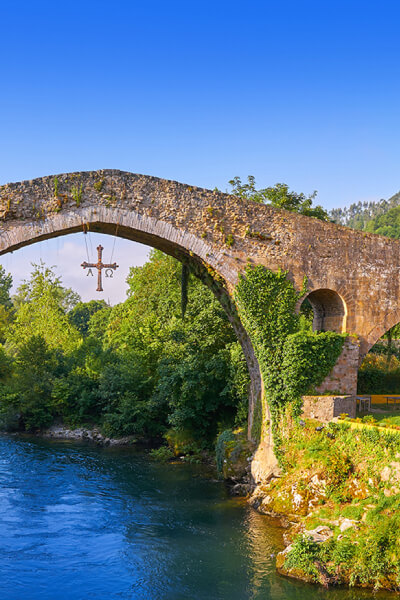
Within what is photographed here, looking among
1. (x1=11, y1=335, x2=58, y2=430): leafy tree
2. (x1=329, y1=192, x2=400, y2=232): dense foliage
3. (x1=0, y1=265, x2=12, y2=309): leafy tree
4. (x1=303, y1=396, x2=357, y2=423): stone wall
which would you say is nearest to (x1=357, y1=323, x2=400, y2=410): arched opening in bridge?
(x1=303, y1=396, x2=357, y2=423): stone wall

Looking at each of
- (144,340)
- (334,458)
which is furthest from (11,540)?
(144,340)

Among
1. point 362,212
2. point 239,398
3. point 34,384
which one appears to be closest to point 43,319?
point 34,384

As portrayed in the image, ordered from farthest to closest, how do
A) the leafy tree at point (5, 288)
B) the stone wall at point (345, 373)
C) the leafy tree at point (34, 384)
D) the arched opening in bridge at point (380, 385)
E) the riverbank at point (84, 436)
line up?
1. the leafy tree at point (5, 288)
2. the leafy tree at point (34, 384)
3. the riverbank at point (84, 436)
4. the arched opening in bridge at point (380, 385)
5. the stone wall at point (345, 373)

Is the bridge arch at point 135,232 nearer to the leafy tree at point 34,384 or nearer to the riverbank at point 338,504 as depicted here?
the riverbank at point 338,504

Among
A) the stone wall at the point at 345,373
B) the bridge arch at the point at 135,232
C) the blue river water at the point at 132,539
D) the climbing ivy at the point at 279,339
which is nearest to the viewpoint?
the blue river water at the point at 132,539

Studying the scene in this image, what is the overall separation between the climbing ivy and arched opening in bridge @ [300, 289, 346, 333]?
0.69 meters

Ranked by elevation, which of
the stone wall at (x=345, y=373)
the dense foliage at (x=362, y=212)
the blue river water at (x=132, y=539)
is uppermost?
the dense foliage at (x=362, y=212)

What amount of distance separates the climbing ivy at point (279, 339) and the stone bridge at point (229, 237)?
1.08 feet

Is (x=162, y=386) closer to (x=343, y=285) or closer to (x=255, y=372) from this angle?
(x=255, y=372)

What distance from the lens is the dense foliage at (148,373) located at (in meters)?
20.3

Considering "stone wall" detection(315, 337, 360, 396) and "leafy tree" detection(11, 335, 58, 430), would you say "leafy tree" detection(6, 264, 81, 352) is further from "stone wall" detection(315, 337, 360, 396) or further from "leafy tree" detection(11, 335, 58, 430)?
"stone wall" detection(315, 337, 360, 396)

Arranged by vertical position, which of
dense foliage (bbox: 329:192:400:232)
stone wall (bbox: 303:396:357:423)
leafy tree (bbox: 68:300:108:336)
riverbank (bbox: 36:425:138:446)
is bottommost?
riverbank (bbox: 36:425:138:446)

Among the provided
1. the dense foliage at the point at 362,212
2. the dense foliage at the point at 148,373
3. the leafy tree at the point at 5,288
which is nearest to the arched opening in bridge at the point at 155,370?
the dense foliage at the point at 148,373

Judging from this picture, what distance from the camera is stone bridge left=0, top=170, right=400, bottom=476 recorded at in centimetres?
1402
